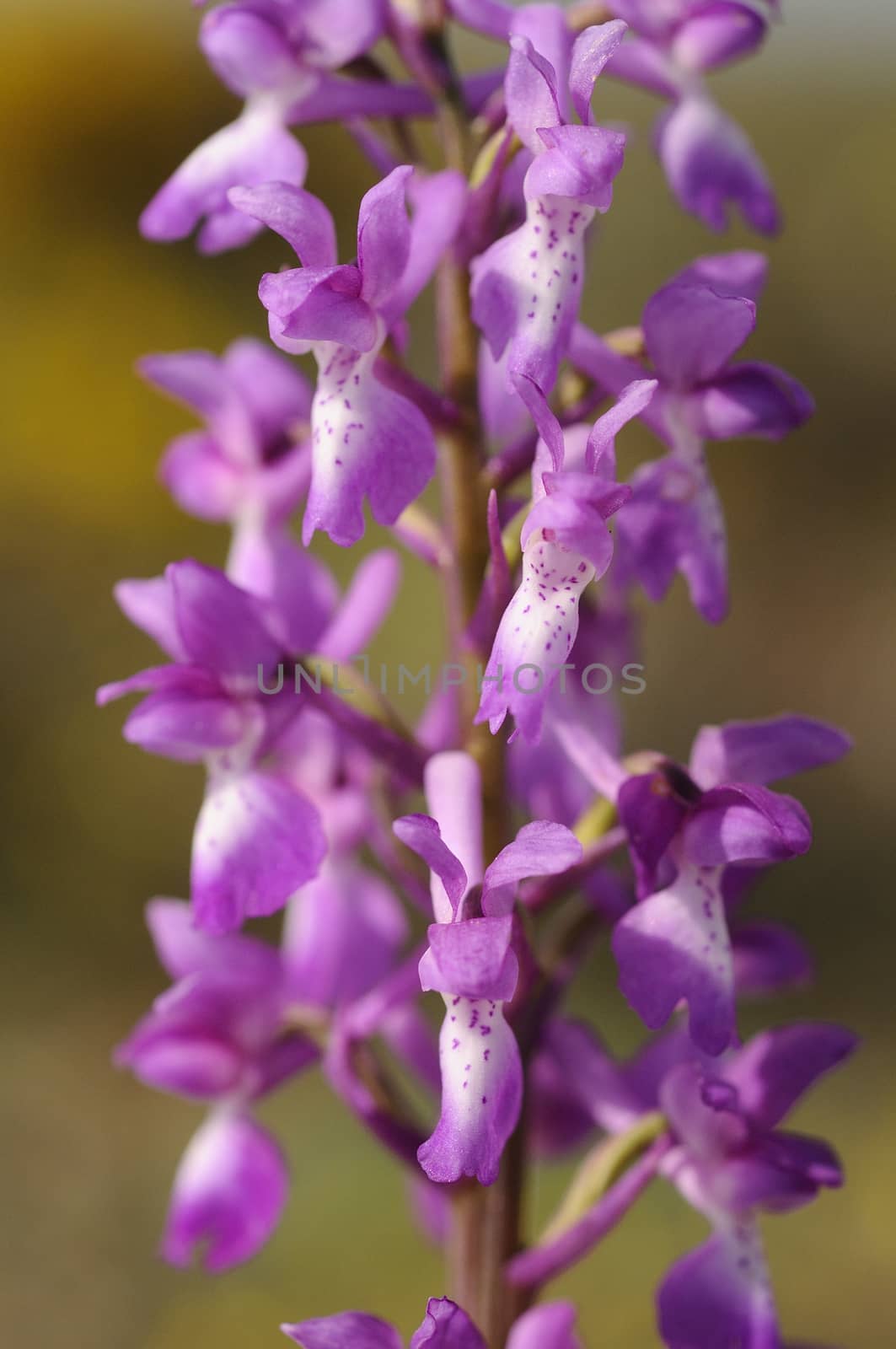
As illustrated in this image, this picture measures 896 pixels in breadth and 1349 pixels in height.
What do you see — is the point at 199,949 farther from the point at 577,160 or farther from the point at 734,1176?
the point at 577,160

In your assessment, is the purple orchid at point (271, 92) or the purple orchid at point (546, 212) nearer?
the purple orchid at point (546, 212)

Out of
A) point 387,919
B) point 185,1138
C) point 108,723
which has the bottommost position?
point 185,1138

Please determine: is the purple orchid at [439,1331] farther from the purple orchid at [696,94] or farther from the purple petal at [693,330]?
the purple orchid at [696,94]

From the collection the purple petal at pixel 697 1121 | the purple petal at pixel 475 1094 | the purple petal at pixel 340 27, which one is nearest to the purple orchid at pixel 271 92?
the purple petal at pixel 340 27

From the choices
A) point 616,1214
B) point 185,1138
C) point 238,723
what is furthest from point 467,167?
point 185,1138

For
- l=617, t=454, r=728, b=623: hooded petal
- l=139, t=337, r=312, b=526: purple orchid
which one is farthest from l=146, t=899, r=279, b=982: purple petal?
l=617, t=454, r=728, b=623: hooded petal

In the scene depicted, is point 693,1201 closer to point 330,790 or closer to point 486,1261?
point 486,1261

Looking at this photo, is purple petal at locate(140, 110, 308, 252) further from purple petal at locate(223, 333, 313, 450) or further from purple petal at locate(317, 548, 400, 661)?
purple petal at locate(317, 548, 400, 661)

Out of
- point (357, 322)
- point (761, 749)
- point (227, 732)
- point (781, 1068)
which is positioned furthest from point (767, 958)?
point (357, 322)
